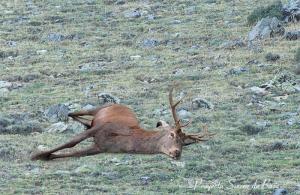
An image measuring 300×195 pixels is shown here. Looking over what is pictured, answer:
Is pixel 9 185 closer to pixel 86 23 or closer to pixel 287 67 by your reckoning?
pixel 287 67

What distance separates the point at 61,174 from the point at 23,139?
7.04 feet

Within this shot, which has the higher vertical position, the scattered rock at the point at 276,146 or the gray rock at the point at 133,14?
the scattered rock at the point at 276,146

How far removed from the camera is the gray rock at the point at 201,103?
1498cm

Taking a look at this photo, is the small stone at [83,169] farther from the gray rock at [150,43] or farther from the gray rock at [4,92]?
the gray rock at [150,43]

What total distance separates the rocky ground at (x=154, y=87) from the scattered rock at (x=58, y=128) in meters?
0.03

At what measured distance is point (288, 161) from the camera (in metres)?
11.6

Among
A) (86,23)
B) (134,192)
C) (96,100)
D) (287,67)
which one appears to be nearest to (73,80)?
(96,100)

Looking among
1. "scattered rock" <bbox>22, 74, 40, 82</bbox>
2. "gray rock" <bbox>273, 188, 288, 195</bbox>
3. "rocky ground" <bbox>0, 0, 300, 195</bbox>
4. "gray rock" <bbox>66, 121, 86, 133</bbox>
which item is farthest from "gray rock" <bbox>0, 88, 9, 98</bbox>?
"gray rock" <bbox>273, 188, 288, 195</bbox>

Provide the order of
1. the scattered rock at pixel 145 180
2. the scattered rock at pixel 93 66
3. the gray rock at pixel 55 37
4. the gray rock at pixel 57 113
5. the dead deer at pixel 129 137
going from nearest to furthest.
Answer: the dead deer at pixel 129 137 → the scattered rock at pixel 145 180 → the gray rock at pixel 57 113 → the scattered rock at pixel 93 66 → the gray rock at pixel 55 37

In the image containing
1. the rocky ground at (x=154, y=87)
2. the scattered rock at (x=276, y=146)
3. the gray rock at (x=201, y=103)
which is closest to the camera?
the rocky ground at (x=154, y=87)

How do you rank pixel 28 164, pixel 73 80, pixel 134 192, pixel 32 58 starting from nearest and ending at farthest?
1. pixel 134 192
2. pixel 28 164
3. pixel 73 80
4. pixel 32 58

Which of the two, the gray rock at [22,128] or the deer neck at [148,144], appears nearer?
the deer neck at [148,144]

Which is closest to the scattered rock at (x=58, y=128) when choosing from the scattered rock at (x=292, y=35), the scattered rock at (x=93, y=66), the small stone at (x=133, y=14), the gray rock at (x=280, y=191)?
the gray rock at (x=280, y=191)

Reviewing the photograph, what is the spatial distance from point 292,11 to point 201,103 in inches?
299
